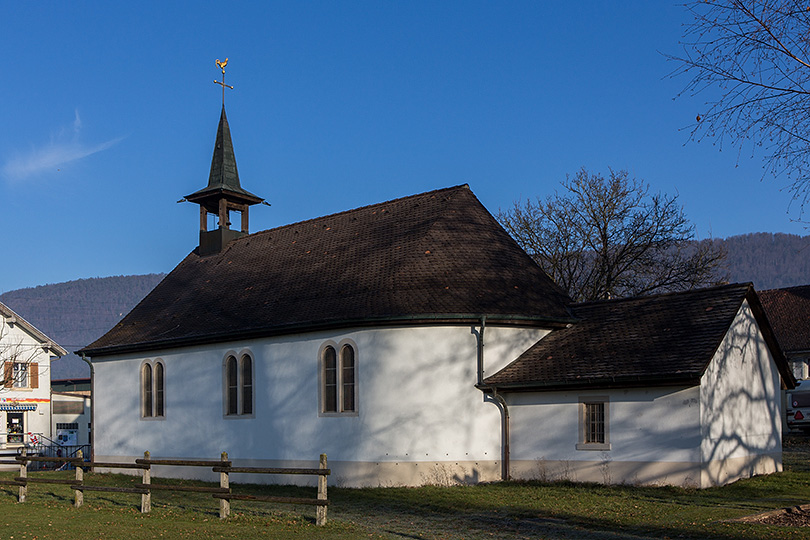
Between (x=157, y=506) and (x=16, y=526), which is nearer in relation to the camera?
(x=16, y=526)

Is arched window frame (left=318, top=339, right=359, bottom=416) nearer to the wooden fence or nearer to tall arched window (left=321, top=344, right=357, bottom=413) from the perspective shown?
tall arched window (left=321, top=344, right=357, bottom=413)

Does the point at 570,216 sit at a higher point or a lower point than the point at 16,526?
higher

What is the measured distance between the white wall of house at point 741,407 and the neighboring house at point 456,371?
63mm

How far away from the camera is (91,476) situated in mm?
28125

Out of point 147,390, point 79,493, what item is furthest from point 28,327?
point 79,493

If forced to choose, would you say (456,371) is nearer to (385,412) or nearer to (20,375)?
(385,412)

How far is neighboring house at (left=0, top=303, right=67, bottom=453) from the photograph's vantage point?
50.8 metres

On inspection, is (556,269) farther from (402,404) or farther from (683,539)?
(683,539)

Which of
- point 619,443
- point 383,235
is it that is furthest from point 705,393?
point 383,235

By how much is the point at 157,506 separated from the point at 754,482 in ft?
43.6

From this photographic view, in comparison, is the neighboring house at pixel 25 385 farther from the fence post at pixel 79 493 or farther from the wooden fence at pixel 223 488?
the fence post at pixel 79 493

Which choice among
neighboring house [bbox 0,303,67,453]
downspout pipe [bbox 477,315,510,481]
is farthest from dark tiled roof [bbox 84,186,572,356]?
neighboring house [bbox 0,303,67,453]

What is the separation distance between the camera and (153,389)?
1102 inches

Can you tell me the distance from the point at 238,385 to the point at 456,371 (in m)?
6.77
